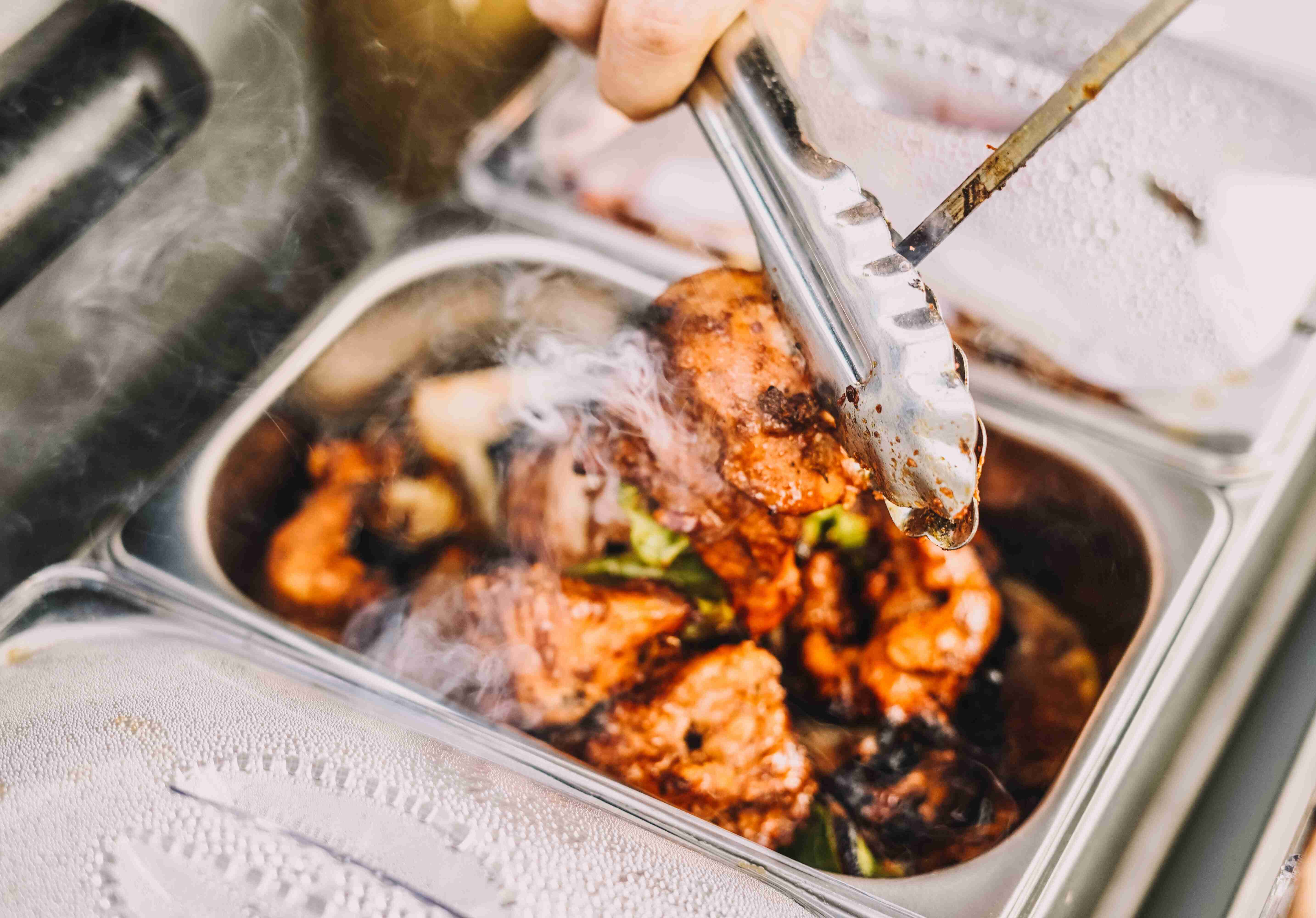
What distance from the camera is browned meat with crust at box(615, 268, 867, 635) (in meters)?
0.90

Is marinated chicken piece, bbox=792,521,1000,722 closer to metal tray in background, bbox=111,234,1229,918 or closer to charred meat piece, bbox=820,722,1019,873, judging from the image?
charred meat piece, bbox=820,722,1019,873

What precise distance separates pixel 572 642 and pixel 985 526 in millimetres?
664

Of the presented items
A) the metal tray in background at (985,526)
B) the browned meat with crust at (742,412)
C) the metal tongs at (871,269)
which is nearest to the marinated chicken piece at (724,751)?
the metal tray in background at (985,526)

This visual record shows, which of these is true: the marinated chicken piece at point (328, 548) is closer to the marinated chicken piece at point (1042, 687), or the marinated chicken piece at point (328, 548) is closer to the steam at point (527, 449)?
the steam at point (527, 449)

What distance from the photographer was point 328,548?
48.9 inches

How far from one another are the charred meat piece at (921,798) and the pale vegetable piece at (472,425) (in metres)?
0.65

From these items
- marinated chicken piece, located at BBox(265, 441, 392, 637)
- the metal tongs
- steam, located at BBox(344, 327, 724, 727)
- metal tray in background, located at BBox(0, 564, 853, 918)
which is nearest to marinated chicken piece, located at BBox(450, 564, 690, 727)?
steam, located at BBox(344, 327, 724, 727)

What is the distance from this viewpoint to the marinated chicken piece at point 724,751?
1.01 metres

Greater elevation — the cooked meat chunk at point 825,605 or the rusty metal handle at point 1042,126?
the rusty metal handle at point 1042,126

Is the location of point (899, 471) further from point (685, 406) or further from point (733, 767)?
point (733, 767)

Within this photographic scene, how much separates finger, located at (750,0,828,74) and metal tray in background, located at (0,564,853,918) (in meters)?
0.88

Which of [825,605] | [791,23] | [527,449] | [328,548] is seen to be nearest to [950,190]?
[791,23]

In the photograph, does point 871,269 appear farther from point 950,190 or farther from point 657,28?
point 950,190

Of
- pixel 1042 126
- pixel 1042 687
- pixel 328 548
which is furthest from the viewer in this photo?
pixel 328 548
